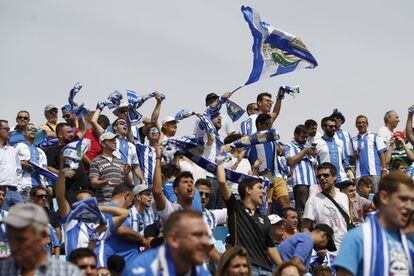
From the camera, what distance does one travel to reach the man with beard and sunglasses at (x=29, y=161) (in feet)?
46.8

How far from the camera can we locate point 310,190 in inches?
576

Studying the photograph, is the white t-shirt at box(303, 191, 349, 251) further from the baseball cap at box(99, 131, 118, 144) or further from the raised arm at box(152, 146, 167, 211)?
the raised arm at box(152, 146, 167, 211)

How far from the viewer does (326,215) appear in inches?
503

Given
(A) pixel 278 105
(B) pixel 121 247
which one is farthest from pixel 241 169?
(B) pixel 121 247

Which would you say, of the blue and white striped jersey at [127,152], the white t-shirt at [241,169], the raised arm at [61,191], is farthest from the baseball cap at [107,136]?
the raised arm at [61,191]

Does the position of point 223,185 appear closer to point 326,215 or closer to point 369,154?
point 326,215

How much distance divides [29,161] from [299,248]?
16.7ft

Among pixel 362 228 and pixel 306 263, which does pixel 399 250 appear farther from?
pixel 306 263

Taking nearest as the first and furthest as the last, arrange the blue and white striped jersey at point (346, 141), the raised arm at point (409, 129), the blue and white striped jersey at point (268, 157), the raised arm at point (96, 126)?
the raised arm at point (96, 126) → the blue and white striped jersey at point (268, 157) → the raised arm at point (409, 129) → the blue and white striped jersey at point (346, 141)

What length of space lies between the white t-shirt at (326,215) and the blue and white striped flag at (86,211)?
397cm

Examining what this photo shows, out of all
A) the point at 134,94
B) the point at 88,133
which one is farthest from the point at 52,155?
the point at 134,94

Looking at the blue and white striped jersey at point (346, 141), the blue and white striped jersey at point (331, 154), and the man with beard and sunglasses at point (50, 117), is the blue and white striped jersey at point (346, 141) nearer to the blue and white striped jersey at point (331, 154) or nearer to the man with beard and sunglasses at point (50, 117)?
the blue and white striped jersey at point (331, 154)

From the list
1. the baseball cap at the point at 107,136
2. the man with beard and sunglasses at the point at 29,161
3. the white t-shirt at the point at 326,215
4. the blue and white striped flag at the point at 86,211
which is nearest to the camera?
the blue and white striped flag at the point at 86,211

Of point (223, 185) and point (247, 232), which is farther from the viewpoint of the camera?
point (247, 232)
